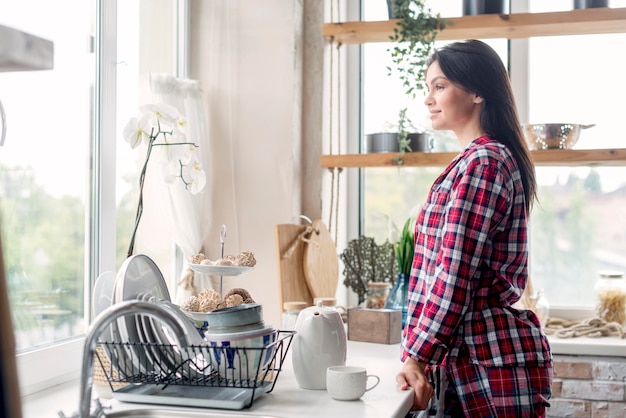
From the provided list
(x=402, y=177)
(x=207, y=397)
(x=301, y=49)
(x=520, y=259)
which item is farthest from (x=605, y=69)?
(x=207, y=397)

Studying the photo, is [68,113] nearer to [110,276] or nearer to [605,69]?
[110,276]

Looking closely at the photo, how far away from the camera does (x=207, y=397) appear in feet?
4.09

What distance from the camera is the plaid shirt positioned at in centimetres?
148

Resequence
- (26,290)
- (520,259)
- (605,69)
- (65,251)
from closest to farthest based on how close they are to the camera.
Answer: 1. (520,259)
2. (26,290)
3. (65,251)
4. (605,69)

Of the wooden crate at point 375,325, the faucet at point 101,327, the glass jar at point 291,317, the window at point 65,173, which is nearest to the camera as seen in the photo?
the faucet at point 101,327

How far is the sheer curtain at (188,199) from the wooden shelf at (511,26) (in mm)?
597

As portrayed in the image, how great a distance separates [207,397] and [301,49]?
1.73 m

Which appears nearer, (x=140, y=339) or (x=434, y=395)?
(x=140, y=339)

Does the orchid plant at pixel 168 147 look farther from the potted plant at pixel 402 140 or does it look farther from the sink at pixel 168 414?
the potted plant at pixel 402 140

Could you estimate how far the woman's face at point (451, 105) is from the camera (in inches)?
67.6

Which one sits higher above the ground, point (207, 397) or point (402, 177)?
point (402, 177)

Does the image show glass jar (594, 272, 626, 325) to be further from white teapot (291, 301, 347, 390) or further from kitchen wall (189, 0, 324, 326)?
white teapot (291, 301, 347, 390)

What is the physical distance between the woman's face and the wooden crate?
616 millimetres

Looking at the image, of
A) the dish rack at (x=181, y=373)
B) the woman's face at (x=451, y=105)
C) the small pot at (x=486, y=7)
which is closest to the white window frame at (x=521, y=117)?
the small pot at (x=486, y=7)
